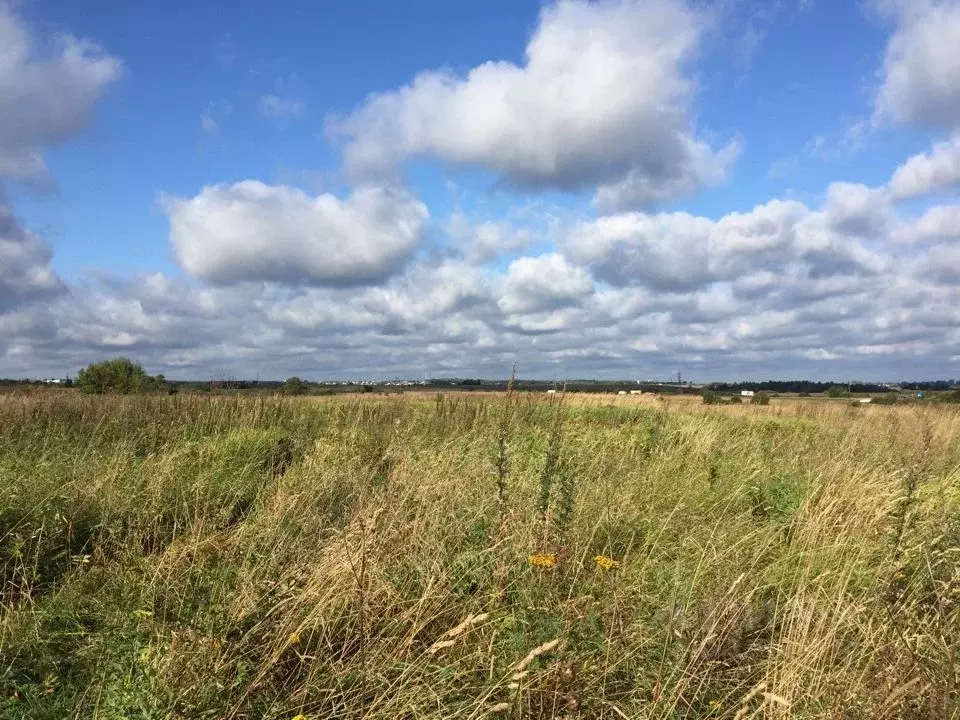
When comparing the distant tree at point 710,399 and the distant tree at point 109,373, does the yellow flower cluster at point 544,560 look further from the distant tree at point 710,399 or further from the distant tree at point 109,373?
the distant tree at point 710,399

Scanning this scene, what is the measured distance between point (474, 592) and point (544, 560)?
58 cm

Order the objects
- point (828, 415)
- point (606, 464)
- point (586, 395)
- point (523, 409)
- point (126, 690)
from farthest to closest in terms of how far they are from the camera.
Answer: point (586, 395), point (828, 415), point (523, 409), point (606, 464), point (126, 690)

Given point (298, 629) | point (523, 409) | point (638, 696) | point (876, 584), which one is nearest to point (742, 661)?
point (638, 696)

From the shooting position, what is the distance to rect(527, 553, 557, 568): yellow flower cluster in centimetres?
331

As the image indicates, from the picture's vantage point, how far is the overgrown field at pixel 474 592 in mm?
2605

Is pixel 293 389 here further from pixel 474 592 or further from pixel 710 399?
pixel 710 399

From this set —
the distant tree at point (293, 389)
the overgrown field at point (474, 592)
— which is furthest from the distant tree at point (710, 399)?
the overgrown field at point (474, 592)

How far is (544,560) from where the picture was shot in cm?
330

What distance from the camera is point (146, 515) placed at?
506 cm

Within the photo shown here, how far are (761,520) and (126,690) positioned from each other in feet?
15.9

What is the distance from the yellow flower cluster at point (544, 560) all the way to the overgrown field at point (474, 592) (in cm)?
2

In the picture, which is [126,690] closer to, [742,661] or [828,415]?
[742,661]

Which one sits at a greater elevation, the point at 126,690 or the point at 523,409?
the point at 523,409

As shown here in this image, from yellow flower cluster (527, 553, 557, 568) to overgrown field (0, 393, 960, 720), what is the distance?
23 millimetres
